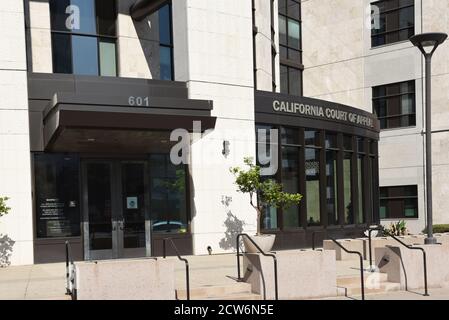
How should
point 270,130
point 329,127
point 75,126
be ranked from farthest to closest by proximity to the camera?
1. point 329,127
2. point 270,130
3. point 75,126

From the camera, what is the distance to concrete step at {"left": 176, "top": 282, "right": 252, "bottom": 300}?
10820 millimetres

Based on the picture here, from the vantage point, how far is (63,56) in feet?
58.7

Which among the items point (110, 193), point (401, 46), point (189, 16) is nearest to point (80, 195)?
point (110, 193)

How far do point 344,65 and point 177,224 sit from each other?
2222cm

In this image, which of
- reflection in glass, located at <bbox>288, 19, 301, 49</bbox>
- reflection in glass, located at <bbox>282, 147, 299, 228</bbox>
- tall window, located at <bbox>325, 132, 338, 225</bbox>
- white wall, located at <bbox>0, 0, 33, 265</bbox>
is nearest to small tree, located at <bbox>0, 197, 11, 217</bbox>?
white wall, located at <bbox>0, 0, 33, 265</bbox>

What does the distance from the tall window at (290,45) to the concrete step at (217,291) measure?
22418mm

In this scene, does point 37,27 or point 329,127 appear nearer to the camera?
point 37,27

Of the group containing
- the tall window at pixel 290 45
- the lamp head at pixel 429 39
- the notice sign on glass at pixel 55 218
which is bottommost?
the notice sign on glass at pixel 55 218

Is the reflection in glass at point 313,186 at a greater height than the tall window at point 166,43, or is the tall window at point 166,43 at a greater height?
the tall window at point 166,43

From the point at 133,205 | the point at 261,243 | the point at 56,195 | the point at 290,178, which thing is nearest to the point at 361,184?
the point at 290,178

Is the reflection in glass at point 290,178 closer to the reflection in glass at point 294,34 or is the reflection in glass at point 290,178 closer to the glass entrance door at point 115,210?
the glass entrance door at point 115,210

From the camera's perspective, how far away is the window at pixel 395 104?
112 ft

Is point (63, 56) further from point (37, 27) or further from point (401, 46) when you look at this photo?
point (401, 46)

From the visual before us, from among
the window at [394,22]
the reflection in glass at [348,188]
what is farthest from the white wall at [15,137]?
the window at [394,22]
